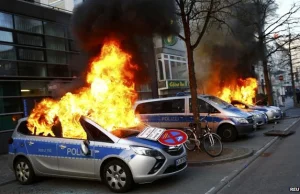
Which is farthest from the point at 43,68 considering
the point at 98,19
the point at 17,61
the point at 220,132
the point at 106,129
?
the point at 106,129

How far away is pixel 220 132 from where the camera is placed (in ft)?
41.4

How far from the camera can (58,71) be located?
658 inches

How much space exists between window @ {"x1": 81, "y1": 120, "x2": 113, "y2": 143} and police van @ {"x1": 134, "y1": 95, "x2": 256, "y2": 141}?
21.0 ft

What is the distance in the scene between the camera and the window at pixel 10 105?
45.5ft

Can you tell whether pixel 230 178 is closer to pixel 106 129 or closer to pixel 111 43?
pixel 106 129

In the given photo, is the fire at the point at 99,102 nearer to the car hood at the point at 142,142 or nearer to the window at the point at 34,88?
the car hood at the point at 142,142

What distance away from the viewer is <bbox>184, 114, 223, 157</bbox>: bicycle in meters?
9.31

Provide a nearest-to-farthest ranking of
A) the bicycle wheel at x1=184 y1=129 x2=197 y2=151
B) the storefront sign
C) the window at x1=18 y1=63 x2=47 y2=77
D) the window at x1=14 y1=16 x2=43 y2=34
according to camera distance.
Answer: the bicycle wheel at x1=184 y1=129 x2=197 y2=151 → the window at x1=18 y1=63 x2=47 y2=77 → the window at x1=14 y1=16 x2=43 y2=34 → the storefront sign

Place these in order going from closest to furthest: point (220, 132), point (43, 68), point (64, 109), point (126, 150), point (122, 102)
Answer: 1. point (126, 150)
2. point (64, 109)
3. point (122, 102)
4. point (220, 132)
5. point (43, 68)

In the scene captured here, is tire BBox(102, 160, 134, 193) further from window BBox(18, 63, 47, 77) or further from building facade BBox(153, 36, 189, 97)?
building facade BBox(153, 36, 189, 97)

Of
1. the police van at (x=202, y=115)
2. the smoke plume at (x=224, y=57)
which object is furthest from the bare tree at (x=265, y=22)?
the police van at (x=202, y=115)

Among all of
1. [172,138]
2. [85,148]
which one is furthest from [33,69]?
[172,138]

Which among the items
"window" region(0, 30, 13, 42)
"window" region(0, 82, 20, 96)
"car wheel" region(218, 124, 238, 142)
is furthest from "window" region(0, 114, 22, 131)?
"car wheel" region(218, 124, 238, 142)

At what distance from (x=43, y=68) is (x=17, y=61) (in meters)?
1.58
